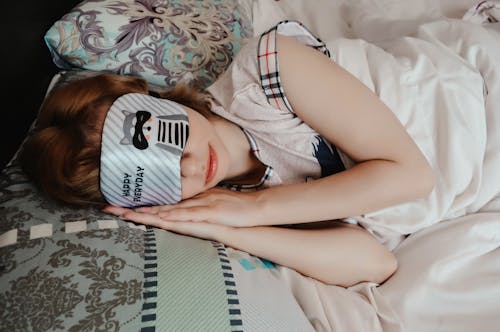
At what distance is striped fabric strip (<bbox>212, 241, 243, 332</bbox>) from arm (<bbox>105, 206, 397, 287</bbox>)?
8cm

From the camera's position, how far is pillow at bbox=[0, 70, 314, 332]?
21.6 inches

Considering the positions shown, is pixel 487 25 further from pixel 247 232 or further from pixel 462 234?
pixel 247 232

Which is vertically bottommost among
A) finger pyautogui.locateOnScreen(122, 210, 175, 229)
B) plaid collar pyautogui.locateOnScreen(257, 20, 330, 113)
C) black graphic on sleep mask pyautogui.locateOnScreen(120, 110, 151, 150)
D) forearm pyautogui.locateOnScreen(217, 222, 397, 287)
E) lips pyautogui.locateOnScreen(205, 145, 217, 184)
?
forearm pyautogui.locateOnScreen(217, 222, 397, 287)

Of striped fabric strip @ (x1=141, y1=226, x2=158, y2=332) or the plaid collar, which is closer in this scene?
striped fabric strip @ (x1=141, y1=226, x2=158, y2=332)

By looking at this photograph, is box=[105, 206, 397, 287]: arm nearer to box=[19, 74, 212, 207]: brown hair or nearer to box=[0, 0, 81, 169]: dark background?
box=[19, 74, 212, 207]: brown hair

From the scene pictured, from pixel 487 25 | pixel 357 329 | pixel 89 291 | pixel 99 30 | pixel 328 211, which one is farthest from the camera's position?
pixel 487 25

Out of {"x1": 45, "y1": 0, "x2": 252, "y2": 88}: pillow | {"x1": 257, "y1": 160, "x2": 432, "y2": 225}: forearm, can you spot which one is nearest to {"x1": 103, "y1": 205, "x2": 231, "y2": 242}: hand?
{"x1": 257, "y1": 160, "x2": 432, "y2": 225}: forearm

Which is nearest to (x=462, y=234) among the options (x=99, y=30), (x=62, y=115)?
(x=62, y=115)

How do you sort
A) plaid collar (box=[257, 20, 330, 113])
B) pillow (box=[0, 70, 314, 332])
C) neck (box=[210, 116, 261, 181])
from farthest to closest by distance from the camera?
1. neck (box=[210, 116, 261, 181])
2. plaid collar (box=[257, 20, 330, 113])
3. pillow (box=[0, 70, 314, 332])

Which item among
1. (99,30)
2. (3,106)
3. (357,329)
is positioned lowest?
(357,329)

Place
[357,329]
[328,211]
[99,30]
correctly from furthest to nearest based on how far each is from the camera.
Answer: [99,30] → [328,211] → [357,329]

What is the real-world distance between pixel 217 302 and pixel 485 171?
657 mm

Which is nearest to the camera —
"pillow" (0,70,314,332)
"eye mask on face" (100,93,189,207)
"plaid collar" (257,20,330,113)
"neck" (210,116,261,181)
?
"pillow" (0,70,314,332)

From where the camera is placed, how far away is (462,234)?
0.89 m
